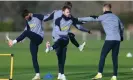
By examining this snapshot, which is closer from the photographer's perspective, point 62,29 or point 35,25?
point 62,29

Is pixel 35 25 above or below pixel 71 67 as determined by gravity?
above

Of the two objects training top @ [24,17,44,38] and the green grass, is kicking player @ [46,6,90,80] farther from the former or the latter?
the green grass

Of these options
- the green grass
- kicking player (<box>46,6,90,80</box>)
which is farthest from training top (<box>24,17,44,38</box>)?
the green grass

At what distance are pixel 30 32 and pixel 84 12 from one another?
59.7 m

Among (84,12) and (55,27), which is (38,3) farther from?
(55,27)

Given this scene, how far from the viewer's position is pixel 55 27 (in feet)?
43.3

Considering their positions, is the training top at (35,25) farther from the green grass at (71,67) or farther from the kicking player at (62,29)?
the green grass at (71,67)

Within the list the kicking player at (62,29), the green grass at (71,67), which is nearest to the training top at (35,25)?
A: the kicking player at (62,29)

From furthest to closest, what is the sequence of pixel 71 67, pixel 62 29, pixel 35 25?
pixel 71 67 < pixel 35 25 < pixel 62 29

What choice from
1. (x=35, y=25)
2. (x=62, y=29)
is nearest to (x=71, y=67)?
(x=35, y=25)

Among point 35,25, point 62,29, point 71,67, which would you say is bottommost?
point 71,67

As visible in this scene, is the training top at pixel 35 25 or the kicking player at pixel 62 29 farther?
the training top at pixel 35 25

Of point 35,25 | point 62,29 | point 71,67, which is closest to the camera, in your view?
point 62,29

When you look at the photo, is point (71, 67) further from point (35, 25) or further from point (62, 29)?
point (62, 29)
